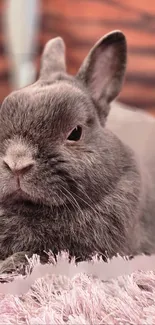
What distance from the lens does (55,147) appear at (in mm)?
873

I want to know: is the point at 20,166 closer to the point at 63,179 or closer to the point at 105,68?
the point at 63,179

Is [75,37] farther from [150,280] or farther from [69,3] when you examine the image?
[150,280]

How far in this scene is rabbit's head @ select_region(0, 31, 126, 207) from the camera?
2.78 feet

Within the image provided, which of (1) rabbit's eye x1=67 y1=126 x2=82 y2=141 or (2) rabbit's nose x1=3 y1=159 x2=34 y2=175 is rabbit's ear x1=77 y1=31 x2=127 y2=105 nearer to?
(1) rabbit's eye x1=67 y1=126 x2=82 y2=141

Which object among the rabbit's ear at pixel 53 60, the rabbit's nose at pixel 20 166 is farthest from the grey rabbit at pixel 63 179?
the rabbit's ear at pixel 53 60

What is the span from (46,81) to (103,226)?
12.2 inches

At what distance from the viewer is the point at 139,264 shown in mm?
895

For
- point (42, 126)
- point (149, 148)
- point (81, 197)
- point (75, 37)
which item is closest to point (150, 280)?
point (81, 197)

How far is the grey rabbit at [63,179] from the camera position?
857mm

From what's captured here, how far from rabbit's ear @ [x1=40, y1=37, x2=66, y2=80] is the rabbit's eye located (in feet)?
0.70

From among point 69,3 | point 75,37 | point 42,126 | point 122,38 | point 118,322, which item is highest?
point 69,3

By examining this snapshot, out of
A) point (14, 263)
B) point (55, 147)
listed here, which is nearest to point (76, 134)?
point (55, 147)

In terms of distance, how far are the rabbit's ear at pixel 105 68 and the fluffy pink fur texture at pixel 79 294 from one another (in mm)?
375

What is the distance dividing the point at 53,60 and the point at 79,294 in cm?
63
